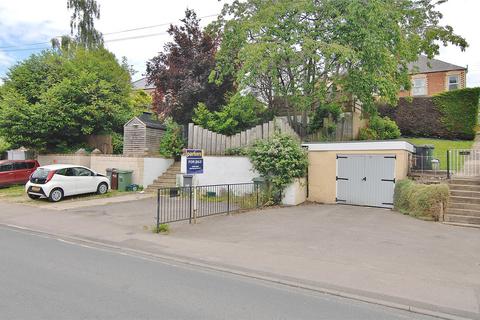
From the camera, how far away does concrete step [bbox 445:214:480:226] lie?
10133mm

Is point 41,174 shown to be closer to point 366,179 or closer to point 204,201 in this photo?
point 204,201

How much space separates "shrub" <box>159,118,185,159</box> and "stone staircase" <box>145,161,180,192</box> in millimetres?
843

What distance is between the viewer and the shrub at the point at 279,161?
1334 centimetres

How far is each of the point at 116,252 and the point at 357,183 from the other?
9185mm

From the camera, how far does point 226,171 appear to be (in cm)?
1570

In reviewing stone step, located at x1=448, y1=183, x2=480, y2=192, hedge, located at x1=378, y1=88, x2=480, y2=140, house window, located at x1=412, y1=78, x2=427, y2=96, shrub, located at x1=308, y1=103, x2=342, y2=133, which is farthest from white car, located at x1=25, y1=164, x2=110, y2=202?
house window, located at x1=412, y1=78, x2=427, y2=96

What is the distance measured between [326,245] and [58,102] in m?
18.1

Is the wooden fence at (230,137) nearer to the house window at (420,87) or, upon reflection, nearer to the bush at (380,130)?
the bush at (380,130)

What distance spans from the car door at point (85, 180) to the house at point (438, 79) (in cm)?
2472

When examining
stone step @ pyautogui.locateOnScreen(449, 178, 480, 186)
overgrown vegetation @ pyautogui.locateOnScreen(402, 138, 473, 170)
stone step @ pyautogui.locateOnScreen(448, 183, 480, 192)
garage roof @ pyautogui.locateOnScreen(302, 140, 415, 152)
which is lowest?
stone step @ pyautogui.locateOnScreen(448, 183, 480, 192)

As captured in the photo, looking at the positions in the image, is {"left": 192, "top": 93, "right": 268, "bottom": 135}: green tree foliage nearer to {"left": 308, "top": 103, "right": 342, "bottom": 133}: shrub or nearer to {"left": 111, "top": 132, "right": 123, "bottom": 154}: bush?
{"left": 308, "top": 103, "right": 342, "bottom": 133}: shrub

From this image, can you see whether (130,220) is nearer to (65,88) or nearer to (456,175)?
(456,175)

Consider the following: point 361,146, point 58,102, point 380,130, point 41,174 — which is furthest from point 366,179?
point 58,102

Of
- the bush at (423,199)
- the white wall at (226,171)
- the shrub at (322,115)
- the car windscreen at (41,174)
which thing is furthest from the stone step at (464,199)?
the car windscreen at (41,174)
